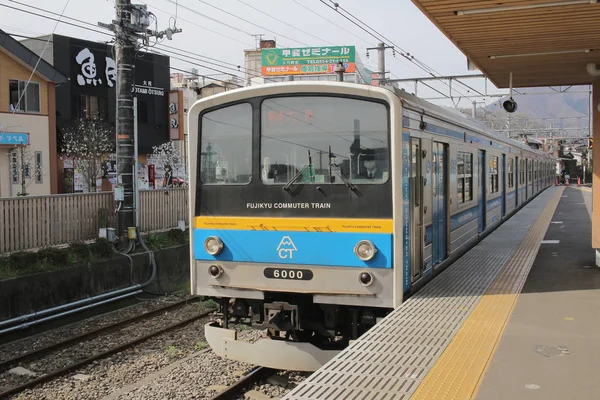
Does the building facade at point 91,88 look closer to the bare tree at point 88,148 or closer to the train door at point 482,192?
the bare tree at point 88,148

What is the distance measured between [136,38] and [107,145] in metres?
16.3

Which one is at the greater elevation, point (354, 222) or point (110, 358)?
point (354, 222)

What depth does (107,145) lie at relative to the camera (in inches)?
1154

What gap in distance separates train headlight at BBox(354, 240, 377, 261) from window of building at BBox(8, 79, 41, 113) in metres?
23.1

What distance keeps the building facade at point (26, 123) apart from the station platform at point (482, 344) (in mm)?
20959

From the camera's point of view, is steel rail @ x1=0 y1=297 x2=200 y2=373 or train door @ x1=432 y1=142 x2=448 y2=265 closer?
train door @ x1=432 y1=142 x2=448 y2=265

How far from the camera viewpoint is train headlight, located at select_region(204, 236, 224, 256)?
262 inches

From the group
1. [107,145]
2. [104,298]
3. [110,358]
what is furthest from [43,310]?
[107,145]

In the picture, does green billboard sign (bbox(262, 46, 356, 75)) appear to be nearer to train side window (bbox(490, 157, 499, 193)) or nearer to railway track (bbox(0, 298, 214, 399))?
train side window (bbox(490, 157, 499, 193))

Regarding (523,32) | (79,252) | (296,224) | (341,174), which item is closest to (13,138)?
(79,252)

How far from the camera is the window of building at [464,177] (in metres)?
9.42

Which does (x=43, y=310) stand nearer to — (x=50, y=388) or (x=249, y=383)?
(x=50, y=388)

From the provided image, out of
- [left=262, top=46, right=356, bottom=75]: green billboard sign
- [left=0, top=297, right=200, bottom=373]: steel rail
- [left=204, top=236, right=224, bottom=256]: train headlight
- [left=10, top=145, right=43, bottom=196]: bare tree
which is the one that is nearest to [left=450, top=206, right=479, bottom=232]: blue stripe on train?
[left=204, top=236, right=224, bottom=256]: train headlight

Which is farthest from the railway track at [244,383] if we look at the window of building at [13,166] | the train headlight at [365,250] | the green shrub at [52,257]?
the window of building at [13,166]
